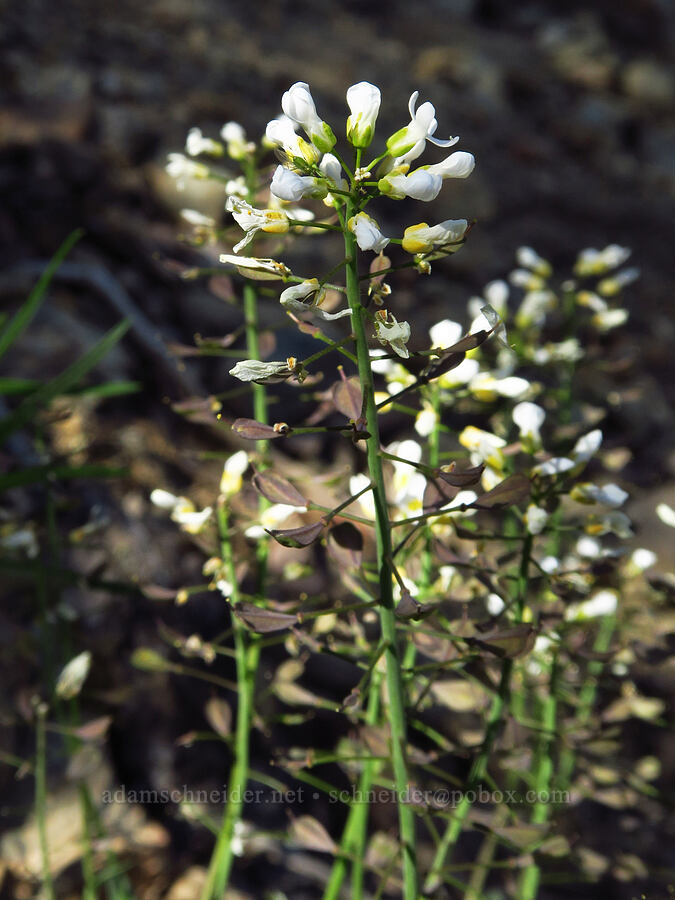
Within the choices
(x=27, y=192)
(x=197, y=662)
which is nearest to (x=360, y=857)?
(x=197, y=662)

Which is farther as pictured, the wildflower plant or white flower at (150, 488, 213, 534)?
white flower at (150, 488, 213, 534)

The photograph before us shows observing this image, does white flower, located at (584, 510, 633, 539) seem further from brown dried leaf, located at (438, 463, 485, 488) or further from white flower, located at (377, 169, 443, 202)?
white flower, located at (377, 169, 443, 202)

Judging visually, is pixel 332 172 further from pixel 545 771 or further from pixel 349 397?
pixel 545 771

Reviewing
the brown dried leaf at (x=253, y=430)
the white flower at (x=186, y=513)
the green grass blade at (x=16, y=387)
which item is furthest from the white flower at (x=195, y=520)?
the green grass blade at (x=16, y=387)

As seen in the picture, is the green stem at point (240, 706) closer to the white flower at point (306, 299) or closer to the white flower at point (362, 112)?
the white flower at point (306, 299)

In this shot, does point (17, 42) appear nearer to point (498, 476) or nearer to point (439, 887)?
point (498, 476)

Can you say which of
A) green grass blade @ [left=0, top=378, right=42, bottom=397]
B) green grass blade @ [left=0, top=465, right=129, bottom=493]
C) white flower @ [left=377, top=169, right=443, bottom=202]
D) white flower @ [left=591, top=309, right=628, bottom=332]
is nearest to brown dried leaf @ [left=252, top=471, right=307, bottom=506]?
white flower @ [left=377, top=169, right=443, bottom=202]
